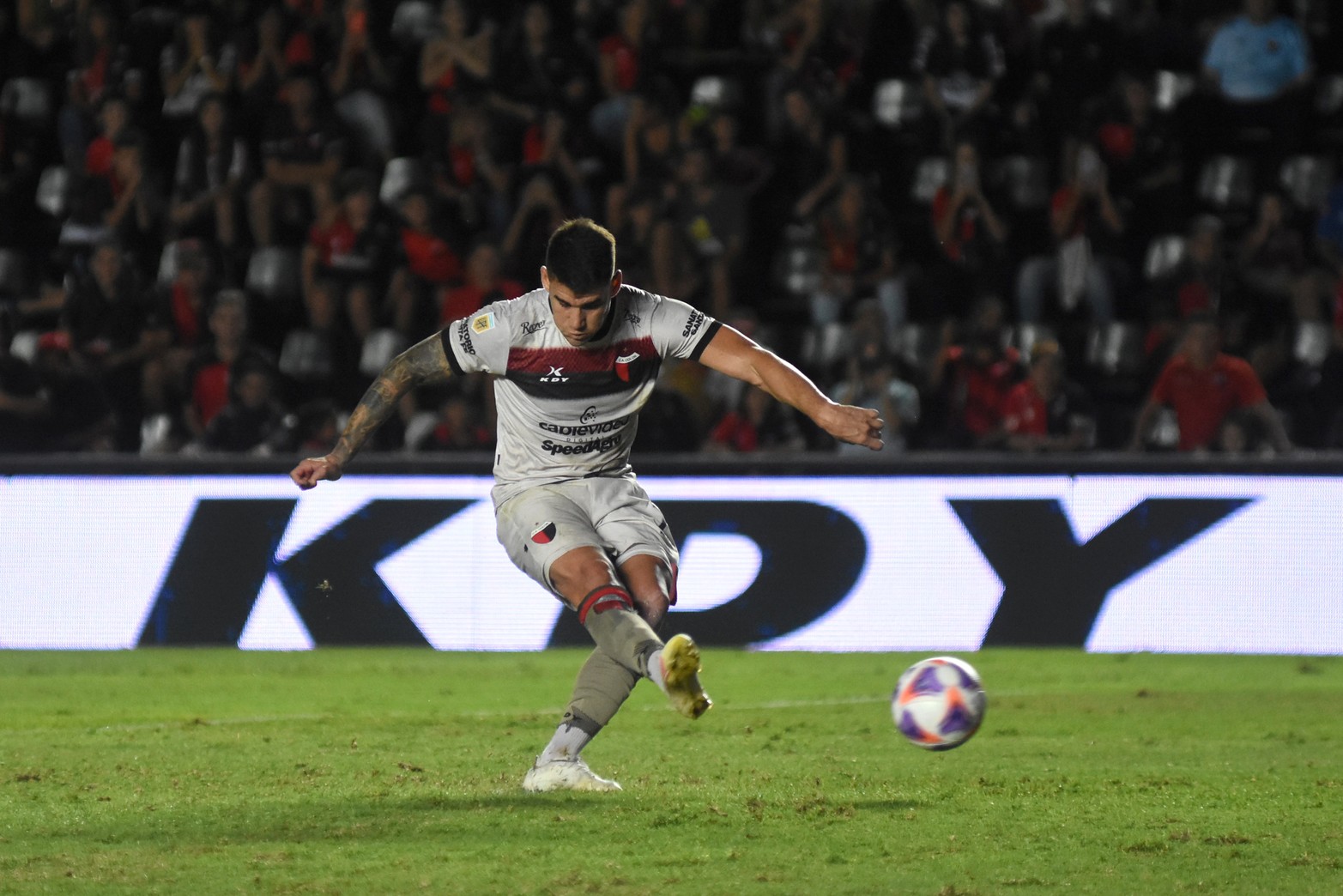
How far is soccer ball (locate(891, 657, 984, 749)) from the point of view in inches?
242

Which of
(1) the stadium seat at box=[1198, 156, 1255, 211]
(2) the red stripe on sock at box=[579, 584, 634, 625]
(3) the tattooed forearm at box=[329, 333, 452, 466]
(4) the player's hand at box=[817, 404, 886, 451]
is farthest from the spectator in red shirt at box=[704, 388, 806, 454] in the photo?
(4) the player's hand at box=[817, 404, 886, 451]

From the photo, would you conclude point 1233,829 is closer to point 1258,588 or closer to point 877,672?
point 877,672

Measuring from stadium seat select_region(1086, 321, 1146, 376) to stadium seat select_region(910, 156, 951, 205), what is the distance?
1880mm

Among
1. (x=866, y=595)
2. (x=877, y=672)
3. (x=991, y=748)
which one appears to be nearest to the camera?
(x=991, y=748)

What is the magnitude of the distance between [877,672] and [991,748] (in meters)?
2.51

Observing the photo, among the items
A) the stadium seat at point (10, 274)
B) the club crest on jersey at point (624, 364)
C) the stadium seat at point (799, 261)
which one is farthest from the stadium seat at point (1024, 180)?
the club crest on jersey at point (624, 364)

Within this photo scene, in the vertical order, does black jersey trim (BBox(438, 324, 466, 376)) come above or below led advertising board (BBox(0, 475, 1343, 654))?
above

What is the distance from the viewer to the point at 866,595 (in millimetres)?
10750

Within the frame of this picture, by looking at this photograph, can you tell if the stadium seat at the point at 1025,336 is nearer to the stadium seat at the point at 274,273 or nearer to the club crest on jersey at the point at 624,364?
the stadium seat at the point at 274,273

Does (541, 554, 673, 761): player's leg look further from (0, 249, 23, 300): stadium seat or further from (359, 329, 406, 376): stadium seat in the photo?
(0, 249, 23, 300): stadium seat

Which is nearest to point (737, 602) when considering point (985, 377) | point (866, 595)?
point (866, 595)

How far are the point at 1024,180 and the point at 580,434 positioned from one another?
8.92 meters

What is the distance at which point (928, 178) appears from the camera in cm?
1459

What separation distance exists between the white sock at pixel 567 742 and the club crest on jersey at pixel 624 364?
1.18 meters
